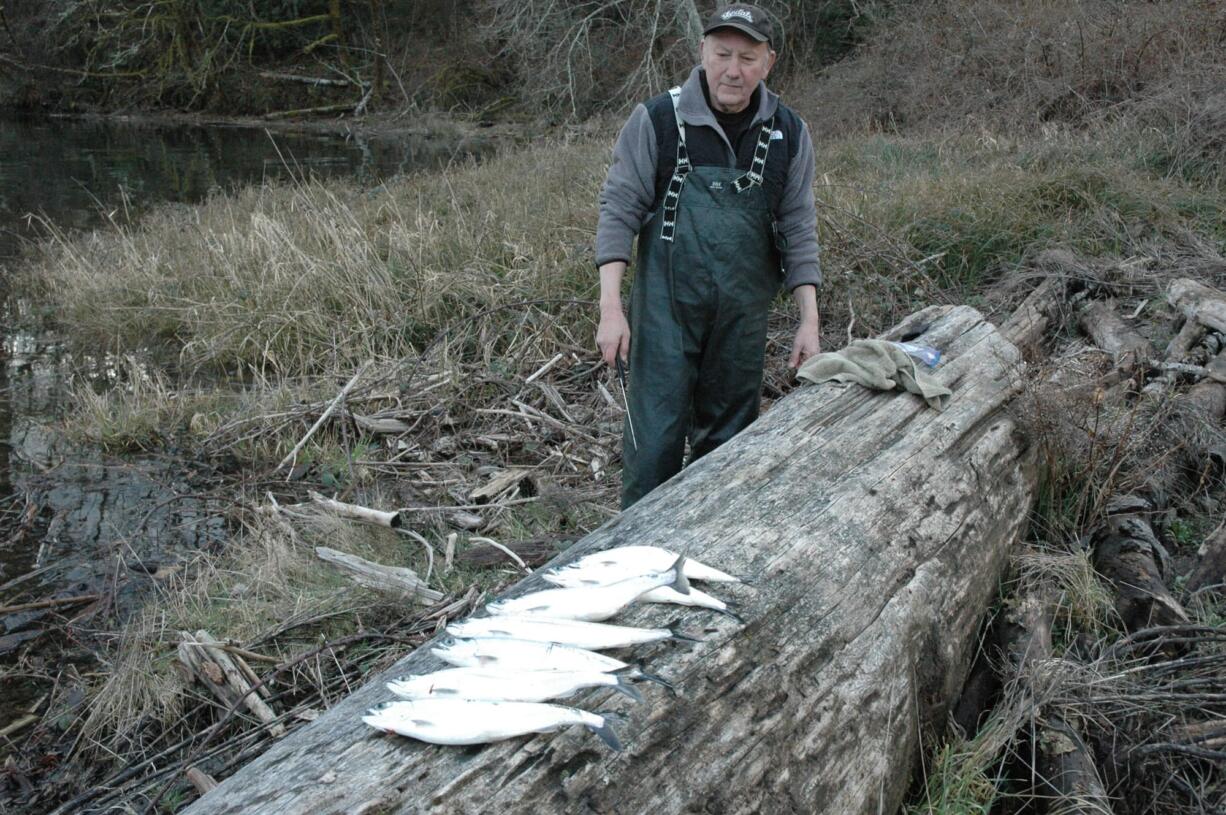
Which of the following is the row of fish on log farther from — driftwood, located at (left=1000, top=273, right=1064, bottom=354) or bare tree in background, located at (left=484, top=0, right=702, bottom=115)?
bare tree in background, located at (left=484, top=0, right=702, bottom=115)

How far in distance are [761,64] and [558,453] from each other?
254 cm

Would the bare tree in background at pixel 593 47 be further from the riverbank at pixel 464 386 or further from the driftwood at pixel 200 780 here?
the driftwood at pixel 200 780

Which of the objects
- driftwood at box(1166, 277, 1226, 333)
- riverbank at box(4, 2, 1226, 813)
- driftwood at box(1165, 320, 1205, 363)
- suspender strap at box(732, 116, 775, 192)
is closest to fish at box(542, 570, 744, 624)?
riverbank at box(4, 2, 1226, 813)

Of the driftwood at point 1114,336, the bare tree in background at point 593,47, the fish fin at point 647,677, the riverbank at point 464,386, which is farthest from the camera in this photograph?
the bare tree in background at point 593,47

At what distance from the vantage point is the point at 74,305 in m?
9.62

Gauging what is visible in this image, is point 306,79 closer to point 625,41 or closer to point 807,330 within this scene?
point 625,41

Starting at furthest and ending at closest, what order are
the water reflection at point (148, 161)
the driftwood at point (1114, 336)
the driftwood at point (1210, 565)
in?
the water reflection at point (148, 161) → the driftwood at point (1114, 336) → the driftwood at point (1210, 565)

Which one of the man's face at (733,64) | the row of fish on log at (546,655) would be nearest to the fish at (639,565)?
the row of fish on log at (546,655)

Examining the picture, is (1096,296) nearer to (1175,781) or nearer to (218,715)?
(1175,781)

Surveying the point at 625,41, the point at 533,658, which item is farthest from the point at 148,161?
the point at 533,658

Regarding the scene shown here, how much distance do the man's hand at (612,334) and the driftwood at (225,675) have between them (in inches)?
69.7

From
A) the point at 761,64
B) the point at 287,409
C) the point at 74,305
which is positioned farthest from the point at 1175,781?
the point at 74,305

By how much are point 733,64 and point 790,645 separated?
88.2 inches

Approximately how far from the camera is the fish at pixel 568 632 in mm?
2385
